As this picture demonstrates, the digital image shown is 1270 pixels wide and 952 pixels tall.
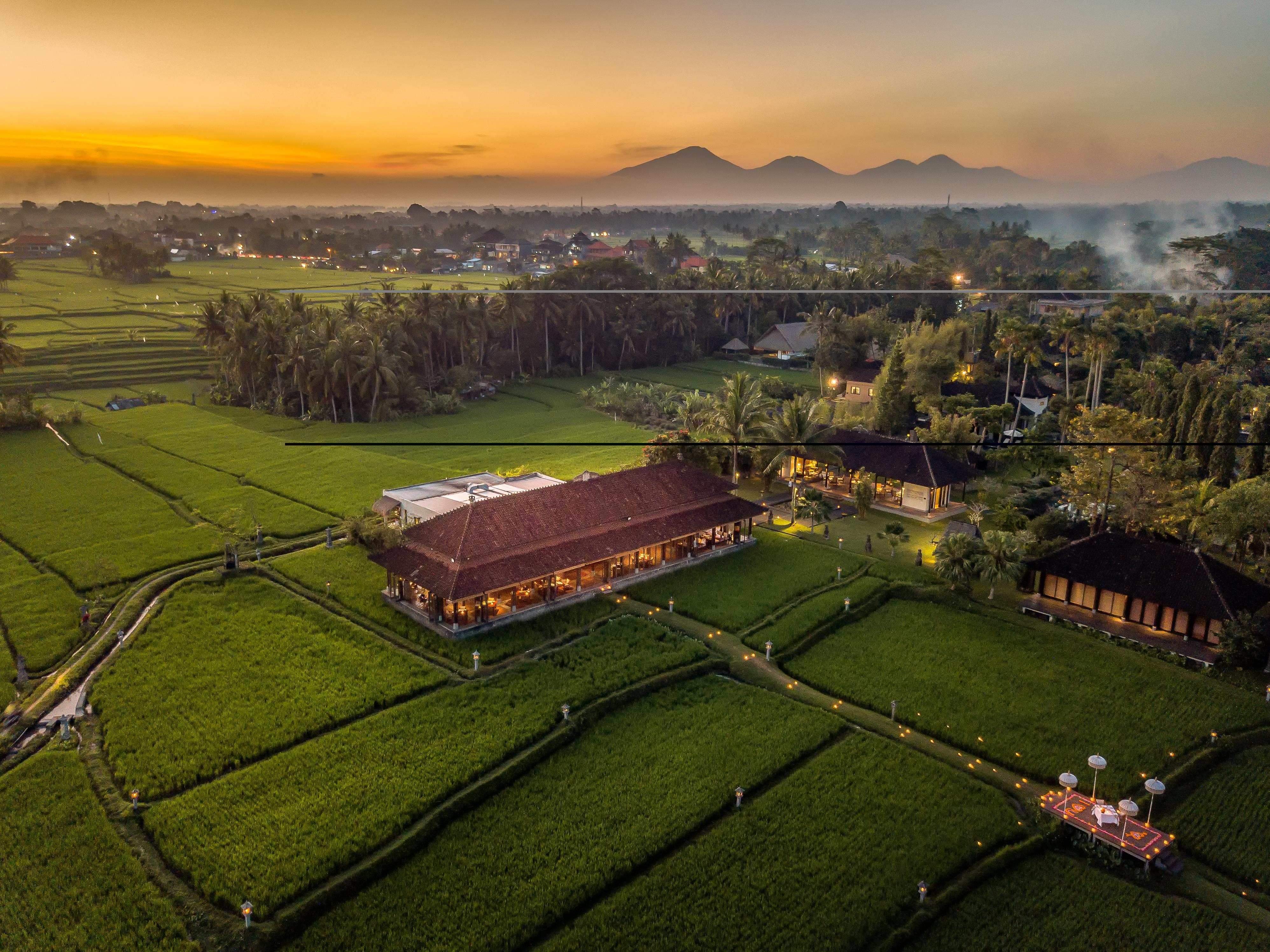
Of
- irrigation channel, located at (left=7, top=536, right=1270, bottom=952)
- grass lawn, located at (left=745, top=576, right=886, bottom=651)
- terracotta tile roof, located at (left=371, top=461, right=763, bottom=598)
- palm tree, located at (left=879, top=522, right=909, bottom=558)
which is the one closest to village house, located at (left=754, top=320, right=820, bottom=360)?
palm tree, located at (left=879, top=522, right=909, bottom=558)

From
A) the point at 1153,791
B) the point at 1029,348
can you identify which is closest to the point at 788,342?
the point at 1029,348

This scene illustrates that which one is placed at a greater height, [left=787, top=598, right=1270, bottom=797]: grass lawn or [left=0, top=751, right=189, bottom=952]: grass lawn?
[left=0, top=751, right=189, bottom=952]: grass lawn

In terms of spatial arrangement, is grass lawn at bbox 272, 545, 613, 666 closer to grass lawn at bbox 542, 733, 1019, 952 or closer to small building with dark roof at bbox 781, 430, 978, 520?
grass lawn at bbox 542, 733, 1019, 952

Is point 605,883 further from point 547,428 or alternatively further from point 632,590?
point 547,428

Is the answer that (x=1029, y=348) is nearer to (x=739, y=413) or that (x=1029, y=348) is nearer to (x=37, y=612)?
(x=739, y=413)

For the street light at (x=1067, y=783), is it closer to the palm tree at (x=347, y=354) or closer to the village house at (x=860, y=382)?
the village house at (x=860, y=382)

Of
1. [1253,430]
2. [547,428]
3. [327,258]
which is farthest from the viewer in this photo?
[327,258]

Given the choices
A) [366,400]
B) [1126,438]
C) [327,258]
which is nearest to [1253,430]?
[1126,438]
